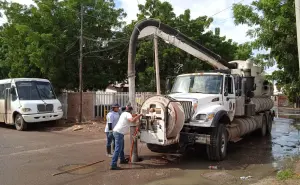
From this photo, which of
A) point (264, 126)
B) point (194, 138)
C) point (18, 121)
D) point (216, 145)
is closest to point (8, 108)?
point (18, 121)

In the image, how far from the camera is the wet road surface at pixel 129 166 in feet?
21.4

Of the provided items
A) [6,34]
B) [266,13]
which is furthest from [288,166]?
[6,34]

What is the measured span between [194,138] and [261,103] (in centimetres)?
607

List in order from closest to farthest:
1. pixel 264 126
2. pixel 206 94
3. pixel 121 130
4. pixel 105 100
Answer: pixel 121 130 → pixel 206 94 → pixel 264 126 → pixel 105 100

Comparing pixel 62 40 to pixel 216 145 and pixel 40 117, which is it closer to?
pixel 40 117

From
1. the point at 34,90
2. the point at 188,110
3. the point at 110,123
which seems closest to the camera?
the point at 188,110

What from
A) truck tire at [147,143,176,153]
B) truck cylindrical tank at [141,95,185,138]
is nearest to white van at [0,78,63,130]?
truck tire at [147,143,176,153]

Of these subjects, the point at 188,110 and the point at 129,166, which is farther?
the point at 188,110

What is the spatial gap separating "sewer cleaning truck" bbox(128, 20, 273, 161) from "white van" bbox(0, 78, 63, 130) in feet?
26.0

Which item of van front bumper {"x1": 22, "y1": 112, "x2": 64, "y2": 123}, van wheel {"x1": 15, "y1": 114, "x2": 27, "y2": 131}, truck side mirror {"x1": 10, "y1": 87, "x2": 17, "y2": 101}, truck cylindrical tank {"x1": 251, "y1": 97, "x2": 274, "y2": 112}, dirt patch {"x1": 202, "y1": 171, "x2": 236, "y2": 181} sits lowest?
dirt patch {"x1": 202, "y1": 171, "x2": 236, "y2": 181}

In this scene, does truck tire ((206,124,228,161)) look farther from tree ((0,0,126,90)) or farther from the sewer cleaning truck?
tree ((0,0,126,90))

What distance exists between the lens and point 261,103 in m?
12.6

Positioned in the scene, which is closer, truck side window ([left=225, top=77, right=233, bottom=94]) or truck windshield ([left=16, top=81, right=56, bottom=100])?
truck side window ([left=225, top=77, right=233, bottom=94])

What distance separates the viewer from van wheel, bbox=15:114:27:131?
1456 centimetres
